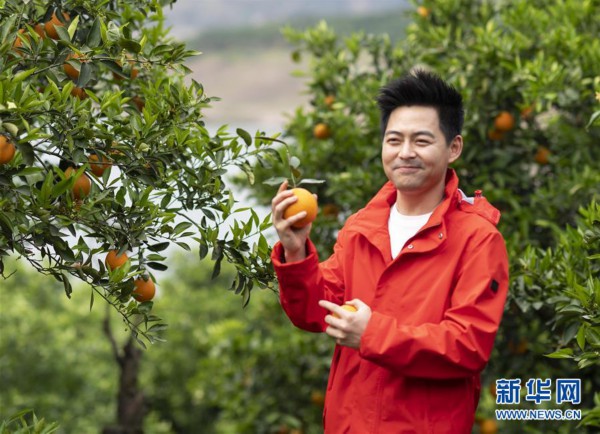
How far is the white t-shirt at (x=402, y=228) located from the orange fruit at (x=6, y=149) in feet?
2.91

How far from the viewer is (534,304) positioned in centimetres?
304

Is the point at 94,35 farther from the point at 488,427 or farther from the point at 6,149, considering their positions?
the point at 488,427

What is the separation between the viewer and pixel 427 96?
2098 mm

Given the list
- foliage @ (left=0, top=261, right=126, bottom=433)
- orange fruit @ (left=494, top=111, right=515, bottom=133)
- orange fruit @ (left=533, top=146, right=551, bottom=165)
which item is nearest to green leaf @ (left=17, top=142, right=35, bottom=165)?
orange fruit @ (left=494, top=111, right=515, bottom=133)

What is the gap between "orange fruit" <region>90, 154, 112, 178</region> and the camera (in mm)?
2246

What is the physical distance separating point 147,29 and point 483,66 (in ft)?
5.54

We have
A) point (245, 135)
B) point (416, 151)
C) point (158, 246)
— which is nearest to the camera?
point (416, 151)

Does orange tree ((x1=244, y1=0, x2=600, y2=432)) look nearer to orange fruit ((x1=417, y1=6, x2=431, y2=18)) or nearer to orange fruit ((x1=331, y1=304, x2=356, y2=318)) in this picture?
orange fruit ((x1=417, y1=6, x2=431, y2=18))

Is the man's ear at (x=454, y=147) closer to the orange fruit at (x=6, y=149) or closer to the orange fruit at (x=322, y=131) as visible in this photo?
the orange fruit at (x=6, y=149)

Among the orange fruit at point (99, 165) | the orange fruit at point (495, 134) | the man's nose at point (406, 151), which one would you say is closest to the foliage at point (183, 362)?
the orange fruit at point (495, 134)

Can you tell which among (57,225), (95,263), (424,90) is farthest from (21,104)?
(424,90)

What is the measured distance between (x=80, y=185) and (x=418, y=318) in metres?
0.89

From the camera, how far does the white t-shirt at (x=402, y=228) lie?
2.09m

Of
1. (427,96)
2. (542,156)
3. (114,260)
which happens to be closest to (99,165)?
(114,260)
